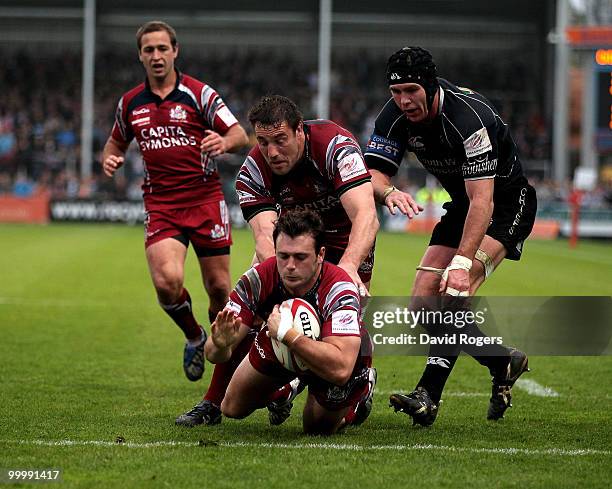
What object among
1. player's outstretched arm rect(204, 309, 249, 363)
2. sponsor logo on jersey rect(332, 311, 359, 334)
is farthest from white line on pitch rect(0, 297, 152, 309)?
sponsor logo on jersey rect(332, 311, 359, 334)

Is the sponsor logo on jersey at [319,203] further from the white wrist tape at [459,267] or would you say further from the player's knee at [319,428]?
the player's knee at [319,428]

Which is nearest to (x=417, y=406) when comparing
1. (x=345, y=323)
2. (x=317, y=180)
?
(x=345, y=323)

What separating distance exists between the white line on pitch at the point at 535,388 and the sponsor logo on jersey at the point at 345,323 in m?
2.64

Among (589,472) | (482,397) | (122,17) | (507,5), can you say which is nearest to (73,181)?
(122,17)

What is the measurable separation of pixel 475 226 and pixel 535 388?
91.9 inches

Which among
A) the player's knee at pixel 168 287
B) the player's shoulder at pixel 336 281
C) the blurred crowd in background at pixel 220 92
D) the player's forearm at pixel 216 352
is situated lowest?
the player's forearm at pixel 216 352

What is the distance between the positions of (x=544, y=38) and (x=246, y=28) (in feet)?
42.9

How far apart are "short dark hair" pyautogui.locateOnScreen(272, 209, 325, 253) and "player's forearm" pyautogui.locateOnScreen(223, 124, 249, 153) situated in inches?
91.2

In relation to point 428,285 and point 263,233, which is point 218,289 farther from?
point 428,285

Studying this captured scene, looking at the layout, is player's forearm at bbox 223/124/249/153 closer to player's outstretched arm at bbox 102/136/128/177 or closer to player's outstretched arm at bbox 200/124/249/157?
player's outstretched arm at bbox 200/124/249/157

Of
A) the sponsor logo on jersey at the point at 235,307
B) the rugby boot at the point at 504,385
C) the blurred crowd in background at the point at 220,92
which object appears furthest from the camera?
the blurred crowd in background at the point at 220,92

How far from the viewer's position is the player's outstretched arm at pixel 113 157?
7.92m

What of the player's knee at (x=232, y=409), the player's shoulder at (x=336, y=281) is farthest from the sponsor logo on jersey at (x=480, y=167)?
the player's knee at (x=232, y=409)

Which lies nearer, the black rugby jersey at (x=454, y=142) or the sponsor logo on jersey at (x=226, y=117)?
the black rugby jersey at (x=454, y=142)
